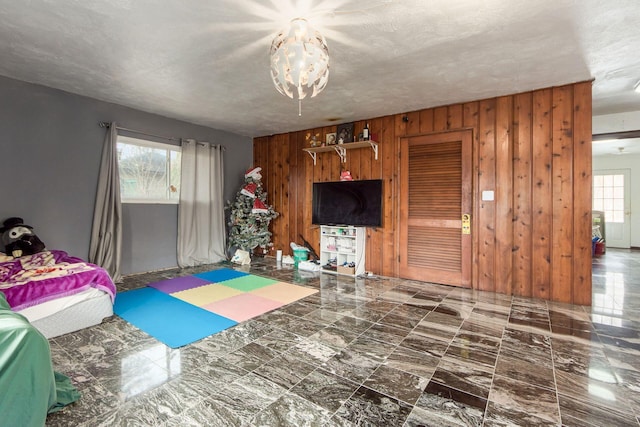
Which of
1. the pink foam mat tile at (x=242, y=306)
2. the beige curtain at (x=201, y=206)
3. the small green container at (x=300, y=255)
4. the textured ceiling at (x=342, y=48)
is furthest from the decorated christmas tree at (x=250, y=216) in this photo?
the pink foam mat tile at (x=242, y=306)

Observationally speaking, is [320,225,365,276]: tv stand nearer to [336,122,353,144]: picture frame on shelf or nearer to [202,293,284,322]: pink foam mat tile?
[336,122,353,144]: picture frame on shelf

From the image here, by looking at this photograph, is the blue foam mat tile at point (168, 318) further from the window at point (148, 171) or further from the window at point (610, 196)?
the window at point (610, 196)

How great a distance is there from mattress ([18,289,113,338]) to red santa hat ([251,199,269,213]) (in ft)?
9.75

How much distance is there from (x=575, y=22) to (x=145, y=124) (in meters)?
5.21

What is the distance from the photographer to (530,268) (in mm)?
3564

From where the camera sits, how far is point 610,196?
776cm

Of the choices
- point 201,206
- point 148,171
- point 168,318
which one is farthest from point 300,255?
point 148,171

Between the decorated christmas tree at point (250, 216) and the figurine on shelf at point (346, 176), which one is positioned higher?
the figurine on shelf at point (346, 176)

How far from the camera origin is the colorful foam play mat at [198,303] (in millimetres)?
2605

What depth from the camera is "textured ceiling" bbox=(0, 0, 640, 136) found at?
2.11 m

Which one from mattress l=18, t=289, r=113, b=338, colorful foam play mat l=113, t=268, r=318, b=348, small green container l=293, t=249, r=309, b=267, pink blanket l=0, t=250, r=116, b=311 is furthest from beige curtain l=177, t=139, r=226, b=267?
mattress l=18, t=289, r=113, b=338

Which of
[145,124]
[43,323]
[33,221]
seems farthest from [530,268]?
[33,221]

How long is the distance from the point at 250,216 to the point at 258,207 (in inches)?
9.8

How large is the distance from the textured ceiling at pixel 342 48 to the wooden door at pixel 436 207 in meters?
0.66
